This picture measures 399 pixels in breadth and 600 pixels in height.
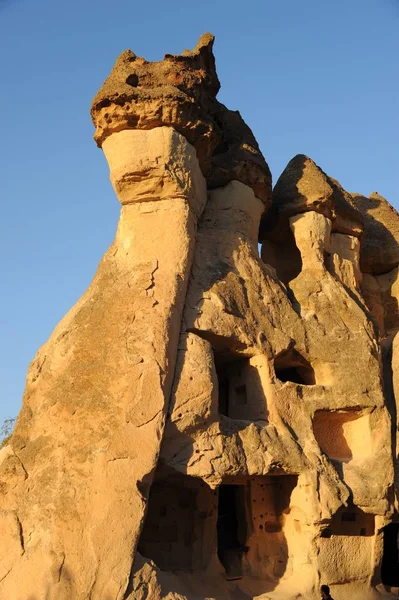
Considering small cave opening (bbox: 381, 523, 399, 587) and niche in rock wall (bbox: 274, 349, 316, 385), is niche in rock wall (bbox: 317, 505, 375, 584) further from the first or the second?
niche in rock wall (bbox: 274, 349, 316, 385)

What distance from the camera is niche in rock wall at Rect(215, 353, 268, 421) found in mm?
9664

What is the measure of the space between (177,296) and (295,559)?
3.62 m

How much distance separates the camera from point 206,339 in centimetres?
934

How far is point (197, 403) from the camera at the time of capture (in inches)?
335

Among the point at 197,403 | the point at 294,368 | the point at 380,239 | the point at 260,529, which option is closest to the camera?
the point at 197,403

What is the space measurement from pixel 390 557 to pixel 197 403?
5063 mm

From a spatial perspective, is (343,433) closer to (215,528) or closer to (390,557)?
(215,528)

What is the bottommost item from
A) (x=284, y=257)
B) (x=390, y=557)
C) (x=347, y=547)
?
(x=390, y=557)

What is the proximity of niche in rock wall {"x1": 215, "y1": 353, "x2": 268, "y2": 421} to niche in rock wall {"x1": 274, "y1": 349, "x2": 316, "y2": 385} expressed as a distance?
0.40m

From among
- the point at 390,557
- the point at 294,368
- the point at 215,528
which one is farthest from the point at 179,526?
the point at 390,557

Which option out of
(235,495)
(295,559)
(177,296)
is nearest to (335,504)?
(295,559)

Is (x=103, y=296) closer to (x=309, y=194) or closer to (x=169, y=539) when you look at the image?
(x=169, y=539)

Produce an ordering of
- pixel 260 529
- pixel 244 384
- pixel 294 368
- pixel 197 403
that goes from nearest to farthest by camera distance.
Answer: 1. pixel 197 403
2. pixel 260 529
3. pixel 244 384
4. pixel 294 368

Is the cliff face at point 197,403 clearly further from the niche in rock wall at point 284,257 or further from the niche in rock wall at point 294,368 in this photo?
the niche in rock wall at point 284,257
